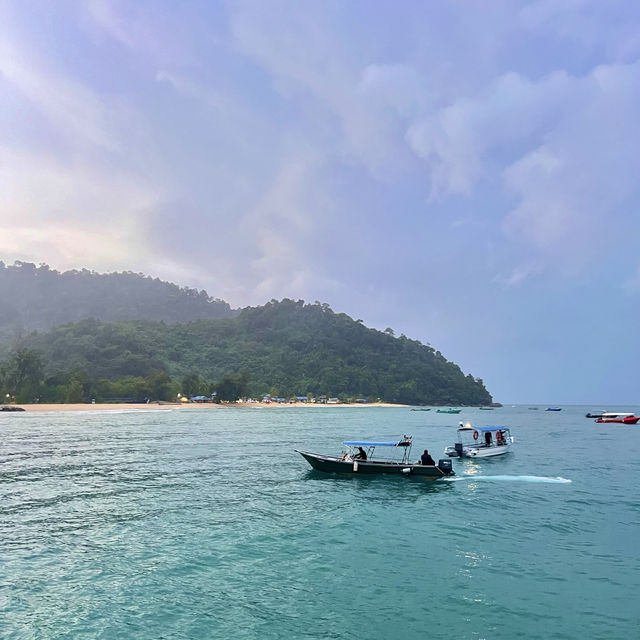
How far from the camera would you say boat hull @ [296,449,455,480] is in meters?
39.2

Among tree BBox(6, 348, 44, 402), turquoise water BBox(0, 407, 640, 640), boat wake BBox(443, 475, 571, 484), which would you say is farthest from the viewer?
tree BBox(6, 348, 44, 402)

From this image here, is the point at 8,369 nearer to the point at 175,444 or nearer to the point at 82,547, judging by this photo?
the point at 175,444

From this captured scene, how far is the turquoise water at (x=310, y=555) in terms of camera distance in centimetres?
1483

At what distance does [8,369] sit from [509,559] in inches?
6634

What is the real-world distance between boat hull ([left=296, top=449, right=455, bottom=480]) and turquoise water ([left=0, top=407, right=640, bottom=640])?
35.4 inches

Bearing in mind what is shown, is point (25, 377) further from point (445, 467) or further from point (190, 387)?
point (445, 467)

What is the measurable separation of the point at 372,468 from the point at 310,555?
811 inches

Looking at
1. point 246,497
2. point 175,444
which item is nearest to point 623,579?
point 246,497

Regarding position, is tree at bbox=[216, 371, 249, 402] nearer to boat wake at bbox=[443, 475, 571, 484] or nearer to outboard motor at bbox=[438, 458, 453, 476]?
boat wake at bbox=[443, 475, 571, 484]

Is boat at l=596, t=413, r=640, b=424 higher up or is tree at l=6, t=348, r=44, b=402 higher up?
tree at l=6, t=348, r=44, b=402

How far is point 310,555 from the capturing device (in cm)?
2095

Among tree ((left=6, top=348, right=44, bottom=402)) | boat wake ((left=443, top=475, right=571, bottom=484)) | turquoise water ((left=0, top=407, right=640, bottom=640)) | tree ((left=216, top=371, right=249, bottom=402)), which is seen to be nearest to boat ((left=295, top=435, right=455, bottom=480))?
turquoise water ((left=0, top=407, right=640, bottom=640))

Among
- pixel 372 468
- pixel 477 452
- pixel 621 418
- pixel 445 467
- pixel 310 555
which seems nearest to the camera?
pixel 310 555

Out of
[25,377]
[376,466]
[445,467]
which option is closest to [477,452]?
[445,467]
